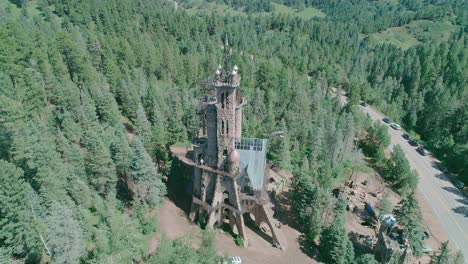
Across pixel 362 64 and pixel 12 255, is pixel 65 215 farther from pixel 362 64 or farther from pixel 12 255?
pixel 362 64

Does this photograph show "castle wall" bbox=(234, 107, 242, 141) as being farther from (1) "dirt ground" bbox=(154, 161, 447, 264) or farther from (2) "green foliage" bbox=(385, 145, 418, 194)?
(2) "green foliage" bbox=(385, 145, 418, 194)

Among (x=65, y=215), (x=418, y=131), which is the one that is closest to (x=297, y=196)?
(x=65, y=215)

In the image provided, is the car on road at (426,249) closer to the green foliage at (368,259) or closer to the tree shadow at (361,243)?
the tree shadow at (361,243)

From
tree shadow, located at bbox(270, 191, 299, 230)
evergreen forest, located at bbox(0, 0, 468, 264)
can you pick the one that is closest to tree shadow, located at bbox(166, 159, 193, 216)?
evergreen forest, located at bbox(0, 0, 468, 264)

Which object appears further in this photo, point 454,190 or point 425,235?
point 454,190

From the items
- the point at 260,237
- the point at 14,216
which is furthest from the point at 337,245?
the point at 14,216

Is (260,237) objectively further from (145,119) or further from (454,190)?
(454,190)

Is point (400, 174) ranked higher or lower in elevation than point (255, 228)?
lower
